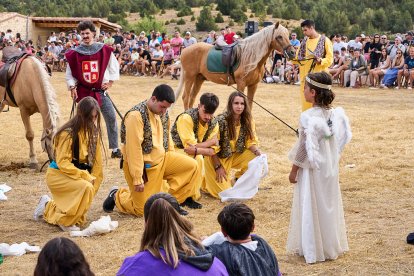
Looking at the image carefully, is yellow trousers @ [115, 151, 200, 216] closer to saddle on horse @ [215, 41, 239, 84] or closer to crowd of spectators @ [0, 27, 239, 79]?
saddle on horse @ [215, 41, 239, 84]

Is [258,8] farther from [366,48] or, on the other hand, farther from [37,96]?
[37,96]

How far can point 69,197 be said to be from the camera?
6730mm

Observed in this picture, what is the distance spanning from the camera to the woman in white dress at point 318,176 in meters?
5.51

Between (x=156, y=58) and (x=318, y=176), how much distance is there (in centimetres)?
1964

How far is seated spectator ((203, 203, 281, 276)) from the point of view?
160 inches

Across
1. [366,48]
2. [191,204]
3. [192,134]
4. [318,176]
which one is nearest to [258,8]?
[366,48]

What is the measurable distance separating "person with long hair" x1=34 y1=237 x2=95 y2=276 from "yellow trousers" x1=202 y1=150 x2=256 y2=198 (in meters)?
4.78

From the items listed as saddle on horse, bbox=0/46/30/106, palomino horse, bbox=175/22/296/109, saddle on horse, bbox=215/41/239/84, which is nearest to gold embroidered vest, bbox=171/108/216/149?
saddle on horse, bbox=0/46/30/106

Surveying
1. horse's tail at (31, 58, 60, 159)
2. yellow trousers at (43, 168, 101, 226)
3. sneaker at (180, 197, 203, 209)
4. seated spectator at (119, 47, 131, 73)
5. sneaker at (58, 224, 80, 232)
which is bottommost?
seated spectator at (119, 47, 131, 73)

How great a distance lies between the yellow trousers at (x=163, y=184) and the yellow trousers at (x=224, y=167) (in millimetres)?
507

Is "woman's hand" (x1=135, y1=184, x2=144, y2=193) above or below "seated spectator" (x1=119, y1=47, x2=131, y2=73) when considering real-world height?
above

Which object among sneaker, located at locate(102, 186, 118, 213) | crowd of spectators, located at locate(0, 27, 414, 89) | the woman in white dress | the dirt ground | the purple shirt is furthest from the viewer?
crowd of spectators, located at locate(0, 27, 414, 89)

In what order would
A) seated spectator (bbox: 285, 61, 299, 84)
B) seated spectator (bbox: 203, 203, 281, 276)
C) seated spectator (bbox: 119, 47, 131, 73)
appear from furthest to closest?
seated spectator (bbox: 119, 47, 131, 73) → seated spectator (bbox: 285, 61, 299, 84) → seated spectator (bbox: 203, 203, 281, 276)

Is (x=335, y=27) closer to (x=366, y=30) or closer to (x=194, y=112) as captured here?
(x=366, y=30)
